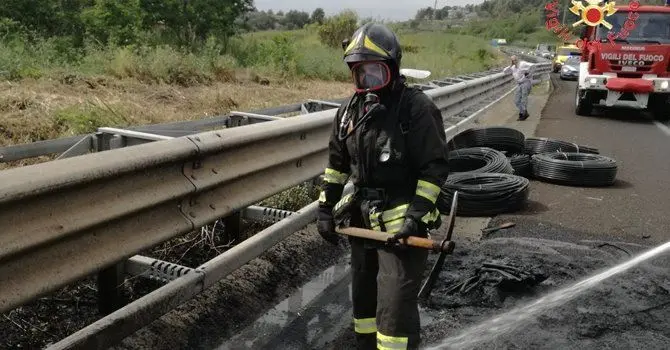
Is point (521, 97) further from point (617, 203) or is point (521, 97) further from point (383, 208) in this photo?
point (383, 208)

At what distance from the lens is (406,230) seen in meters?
2.96

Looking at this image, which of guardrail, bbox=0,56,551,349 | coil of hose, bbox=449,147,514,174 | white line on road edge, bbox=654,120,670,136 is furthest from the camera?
white line on road edge, bbox=654,120,670,136

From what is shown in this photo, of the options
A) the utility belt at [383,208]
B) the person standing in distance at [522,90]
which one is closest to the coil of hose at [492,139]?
the utility belt at [383,208]

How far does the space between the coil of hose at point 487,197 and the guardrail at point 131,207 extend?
77.4 inches

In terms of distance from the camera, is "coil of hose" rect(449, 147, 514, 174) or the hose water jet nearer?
the hose water jet

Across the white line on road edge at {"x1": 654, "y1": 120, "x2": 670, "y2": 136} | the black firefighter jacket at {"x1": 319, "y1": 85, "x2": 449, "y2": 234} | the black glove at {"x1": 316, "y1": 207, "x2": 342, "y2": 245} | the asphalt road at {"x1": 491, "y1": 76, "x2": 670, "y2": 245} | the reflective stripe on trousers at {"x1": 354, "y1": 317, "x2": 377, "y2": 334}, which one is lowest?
the white line on road edge at {"x1": 654, "y1": 120, "x2": 670, "y2": 136}

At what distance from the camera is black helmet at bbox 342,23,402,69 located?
298cm

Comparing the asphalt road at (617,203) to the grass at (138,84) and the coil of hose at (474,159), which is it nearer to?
the coil of hose at (474,159)

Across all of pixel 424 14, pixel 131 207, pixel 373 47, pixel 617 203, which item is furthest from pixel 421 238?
pixel 424 14

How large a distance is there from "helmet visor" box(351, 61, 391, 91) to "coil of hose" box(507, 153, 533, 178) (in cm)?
492

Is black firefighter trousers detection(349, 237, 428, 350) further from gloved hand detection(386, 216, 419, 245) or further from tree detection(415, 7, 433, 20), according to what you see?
tree detection(415, 7, 433, 20)

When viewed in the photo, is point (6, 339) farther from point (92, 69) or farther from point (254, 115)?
point (92, 69)

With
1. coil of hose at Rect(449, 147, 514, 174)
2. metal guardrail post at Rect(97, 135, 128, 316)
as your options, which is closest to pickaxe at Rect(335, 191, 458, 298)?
metal guardrail post at Rect(97, 135, 128, 316)

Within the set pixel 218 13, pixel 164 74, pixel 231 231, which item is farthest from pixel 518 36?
pixel 231 231
